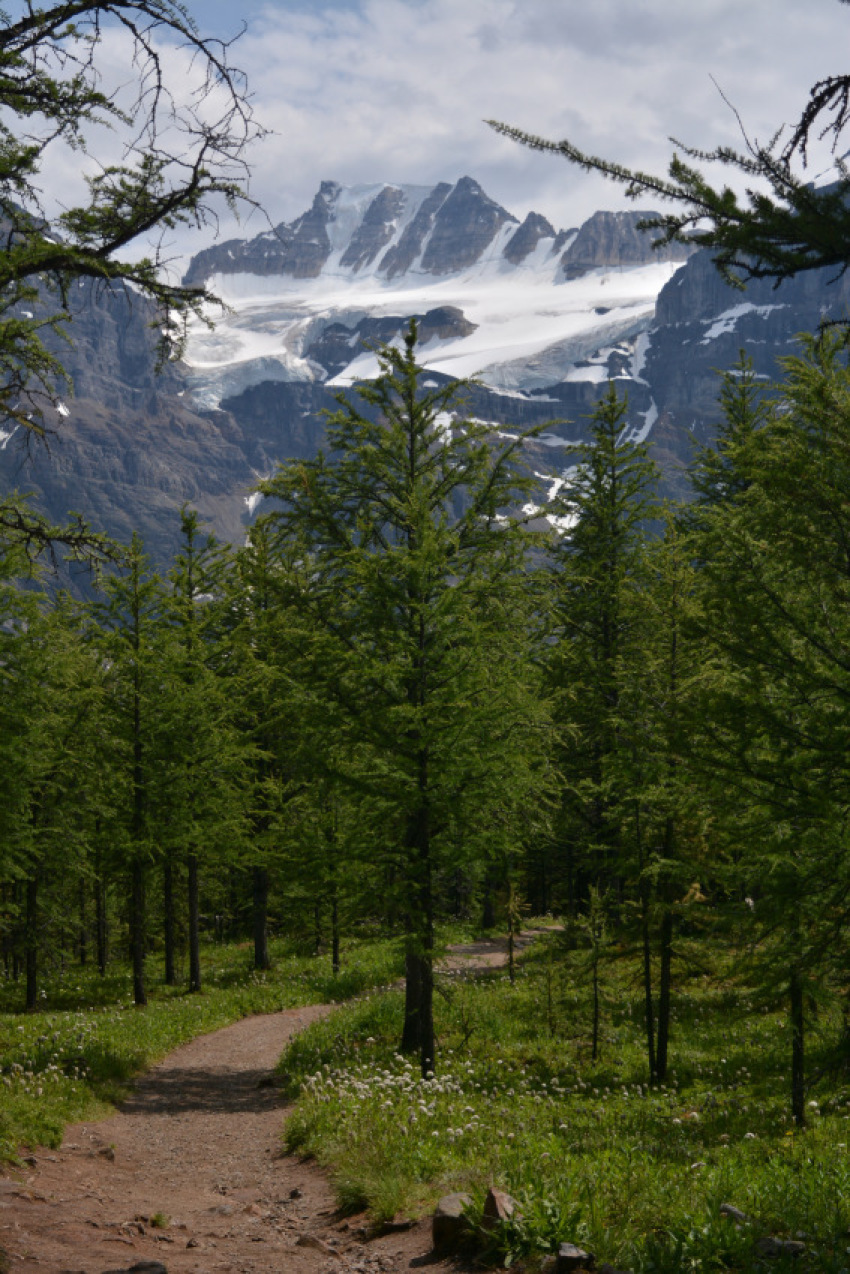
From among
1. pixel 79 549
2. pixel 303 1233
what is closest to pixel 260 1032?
pixel 303 1233

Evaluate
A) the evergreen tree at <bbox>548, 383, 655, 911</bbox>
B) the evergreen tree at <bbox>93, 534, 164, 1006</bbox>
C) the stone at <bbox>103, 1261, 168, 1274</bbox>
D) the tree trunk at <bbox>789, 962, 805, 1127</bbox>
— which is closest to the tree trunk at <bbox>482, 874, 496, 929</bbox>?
the evergreen tree at <bbox>548, 383, 655, 911</bbox>

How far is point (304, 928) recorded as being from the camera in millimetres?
30641

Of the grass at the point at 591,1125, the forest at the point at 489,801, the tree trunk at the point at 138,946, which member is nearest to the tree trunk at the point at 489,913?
the forest at the point at 489,801

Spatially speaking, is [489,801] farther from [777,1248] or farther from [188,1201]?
[777,1248]

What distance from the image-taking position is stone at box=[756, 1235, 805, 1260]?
5135mm

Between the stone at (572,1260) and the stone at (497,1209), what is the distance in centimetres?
43

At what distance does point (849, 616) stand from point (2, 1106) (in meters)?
9.91

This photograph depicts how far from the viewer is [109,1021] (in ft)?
52.7

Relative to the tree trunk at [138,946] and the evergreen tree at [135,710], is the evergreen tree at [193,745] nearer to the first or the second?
the evergreen tree at [135,710]

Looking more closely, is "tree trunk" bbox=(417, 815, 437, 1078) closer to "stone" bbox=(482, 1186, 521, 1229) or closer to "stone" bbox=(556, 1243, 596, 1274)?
"stone" bbox=(482, 1186, 521, 1229)

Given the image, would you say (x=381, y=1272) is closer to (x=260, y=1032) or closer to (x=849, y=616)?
(x=849, y=616)

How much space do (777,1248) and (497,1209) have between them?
167 centimetres

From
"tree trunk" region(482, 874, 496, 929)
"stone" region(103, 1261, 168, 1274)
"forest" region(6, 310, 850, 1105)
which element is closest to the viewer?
"stone" region(103, 1261, 168, 1274)

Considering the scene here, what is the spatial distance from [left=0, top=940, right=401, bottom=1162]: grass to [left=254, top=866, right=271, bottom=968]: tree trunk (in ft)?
1.38
